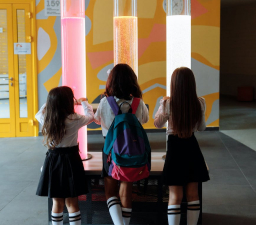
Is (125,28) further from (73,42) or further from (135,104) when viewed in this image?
(135,104)

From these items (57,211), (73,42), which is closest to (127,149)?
(57,211)

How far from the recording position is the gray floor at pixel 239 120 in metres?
7.10

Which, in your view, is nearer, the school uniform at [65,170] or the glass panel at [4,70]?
the school uniform at [65,170]

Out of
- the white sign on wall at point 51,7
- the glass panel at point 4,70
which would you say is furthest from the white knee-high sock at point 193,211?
the white sign on wall at point 51,7

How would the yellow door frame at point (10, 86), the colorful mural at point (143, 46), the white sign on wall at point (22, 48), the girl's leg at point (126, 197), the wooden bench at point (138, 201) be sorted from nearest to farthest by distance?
the girl's leg at point (126, 197) < the wooden bench at point (138, 201) < the yellow door frame at point (10, 86) < the white sign on wall at point (22, 48) < the colorful mural at point (143, 46)

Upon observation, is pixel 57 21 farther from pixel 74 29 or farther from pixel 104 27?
pixel 74 29

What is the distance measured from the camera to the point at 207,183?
14.4 ft

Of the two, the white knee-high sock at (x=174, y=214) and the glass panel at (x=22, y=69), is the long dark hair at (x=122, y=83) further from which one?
the glass panel at (x=22, y=69)

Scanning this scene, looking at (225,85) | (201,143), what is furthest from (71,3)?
(225,85)

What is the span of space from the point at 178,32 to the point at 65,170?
1471mm

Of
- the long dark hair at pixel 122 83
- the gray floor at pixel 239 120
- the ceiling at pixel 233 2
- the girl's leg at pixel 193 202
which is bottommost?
the gray floor at pixel 239 120

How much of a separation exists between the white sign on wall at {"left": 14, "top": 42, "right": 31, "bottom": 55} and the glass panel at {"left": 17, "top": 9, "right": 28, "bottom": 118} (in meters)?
0.06

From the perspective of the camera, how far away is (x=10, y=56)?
715cm

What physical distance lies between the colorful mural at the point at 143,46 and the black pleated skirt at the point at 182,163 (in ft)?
16.0
